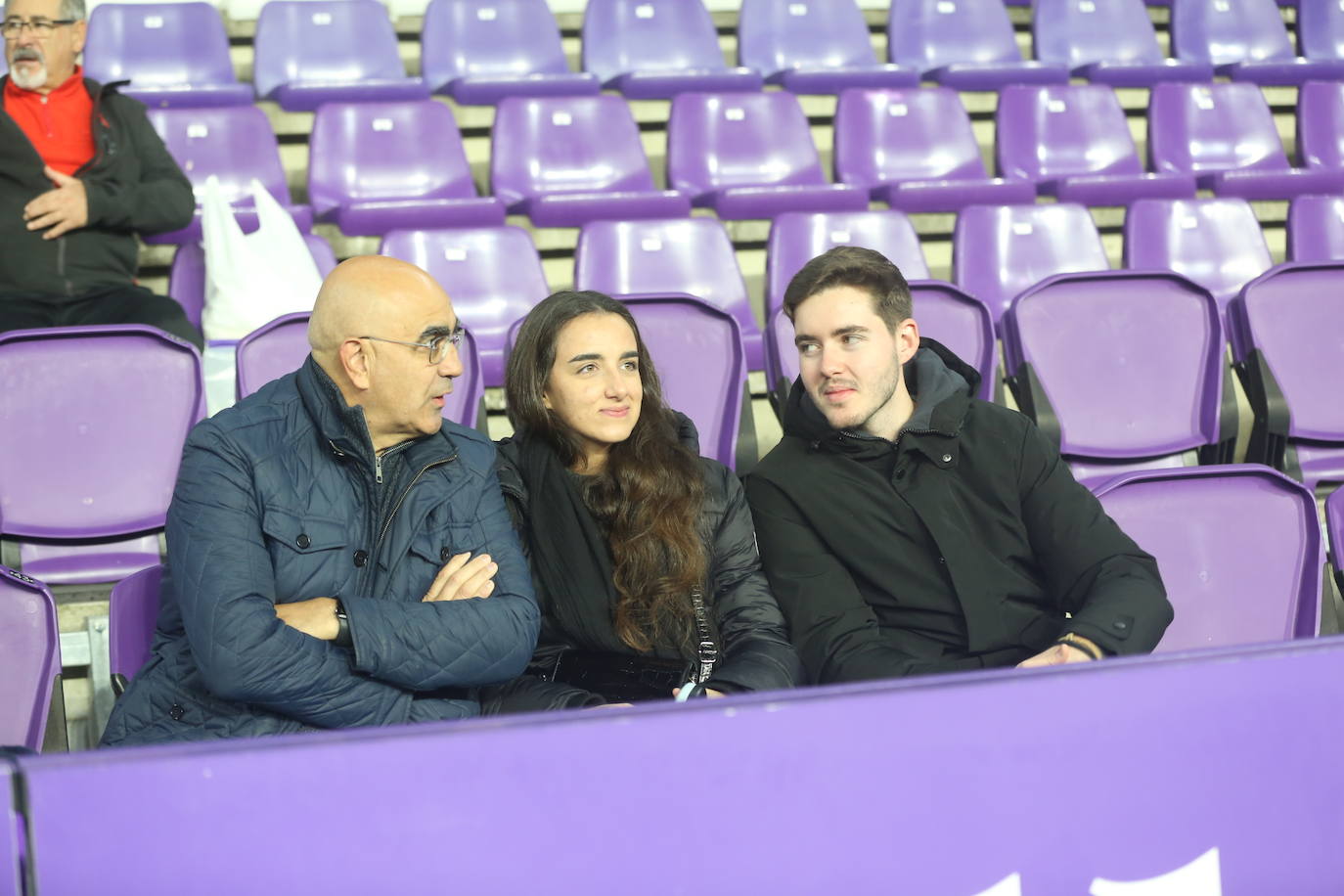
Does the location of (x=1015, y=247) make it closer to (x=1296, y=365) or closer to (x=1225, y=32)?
(x=1296, y=365)

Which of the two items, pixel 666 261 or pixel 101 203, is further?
pixel 666 261

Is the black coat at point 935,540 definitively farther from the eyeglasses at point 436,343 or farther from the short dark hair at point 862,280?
the eyeglasses at point 436,343

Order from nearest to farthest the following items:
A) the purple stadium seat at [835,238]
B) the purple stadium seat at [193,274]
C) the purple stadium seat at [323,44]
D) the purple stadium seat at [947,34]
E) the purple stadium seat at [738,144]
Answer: the purple stadium seat at [193,274] < the purple stadium seat at [835,238] < the purple stadium seat at [738,144] < the purple stadium seat at [323,44] < the purple stadium seat at [947,34]

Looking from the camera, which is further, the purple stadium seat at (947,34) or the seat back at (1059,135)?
the purple stadium seat at (947,34)

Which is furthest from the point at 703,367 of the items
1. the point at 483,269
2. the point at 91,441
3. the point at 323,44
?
the point at 323,44

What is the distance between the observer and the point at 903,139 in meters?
5.13

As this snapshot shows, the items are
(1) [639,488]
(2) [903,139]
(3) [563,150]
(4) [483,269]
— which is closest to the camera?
(1) [639,488]

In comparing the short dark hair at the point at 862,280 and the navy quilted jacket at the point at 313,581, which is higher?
the short dark hair at the point at 862,280

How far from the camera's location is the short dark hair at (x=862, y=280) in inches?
92.4

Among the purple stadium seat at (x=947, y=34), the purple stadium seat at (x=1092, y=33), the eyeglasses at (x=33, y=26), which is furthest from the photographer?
the purple stadium seat at (x=1092, y=33)

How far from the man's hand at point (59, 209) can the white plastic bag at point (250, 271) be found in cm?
30

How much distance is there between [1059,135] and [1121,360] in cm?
226

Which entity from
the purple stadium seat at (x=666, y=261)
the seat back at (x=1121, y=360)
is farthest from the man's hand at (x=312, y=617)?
the purple stadium seat at (x=666, y=261)

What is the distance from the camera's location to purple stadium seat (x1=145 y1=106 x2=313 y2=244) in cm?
454
